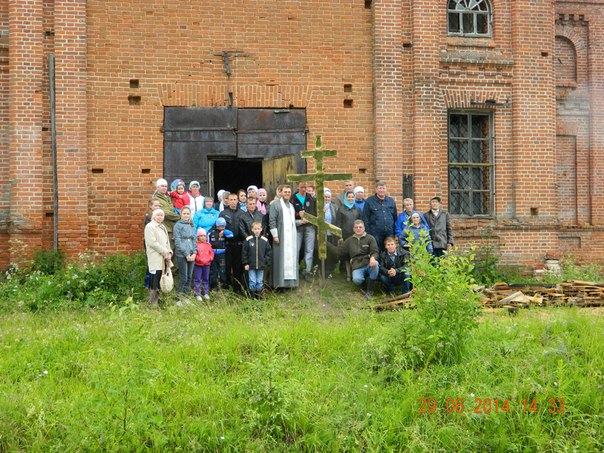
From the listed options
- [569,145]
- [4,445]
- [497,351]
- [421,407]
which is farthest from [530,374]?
[569,145]

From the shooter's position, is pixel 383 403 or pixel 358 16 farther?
pixel 358 16

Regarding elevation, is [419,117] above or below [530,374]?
above

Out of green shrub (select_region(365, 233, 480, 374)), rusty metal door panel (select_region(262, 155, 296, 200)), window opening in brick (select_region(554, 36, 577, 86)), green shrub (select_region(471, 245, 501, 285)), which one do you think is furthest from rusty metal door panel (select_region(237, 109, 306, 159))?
green shrub (select_region(365, 233, 480, 374))

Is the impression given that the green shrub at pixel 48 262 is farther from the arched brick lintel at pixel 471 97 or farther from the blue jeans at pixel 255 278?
the arched brick lintel at pixel 471 97

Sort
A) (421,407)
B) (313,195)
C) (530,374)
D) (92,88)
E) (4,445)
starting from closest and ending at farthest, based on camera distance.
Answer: (4,445), (421,407), (530,374), (313,195), (92,88)

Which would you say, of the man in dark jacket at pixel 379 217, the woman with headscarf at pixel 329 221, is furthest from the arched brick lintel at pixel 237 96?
the man in dark jacket at pixel 379 217

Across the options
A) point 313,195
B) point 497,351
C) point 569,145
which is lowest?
point 497,351

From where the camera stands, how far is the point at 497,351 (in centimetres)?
748

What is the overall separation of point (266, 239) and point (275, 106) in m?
3.35

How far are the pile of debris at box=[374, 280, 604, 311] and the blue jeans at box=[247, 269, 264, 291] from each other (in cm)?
183

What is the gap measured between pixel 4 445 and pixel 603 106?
45.5 ft

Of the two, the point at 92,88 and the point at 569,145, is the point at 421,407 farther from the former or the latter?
the point at 569,145

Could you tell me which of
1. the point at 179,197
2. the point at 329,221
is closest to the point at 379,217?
the point at 329,221

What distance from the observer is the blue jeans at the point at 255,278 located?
35.2 ft
